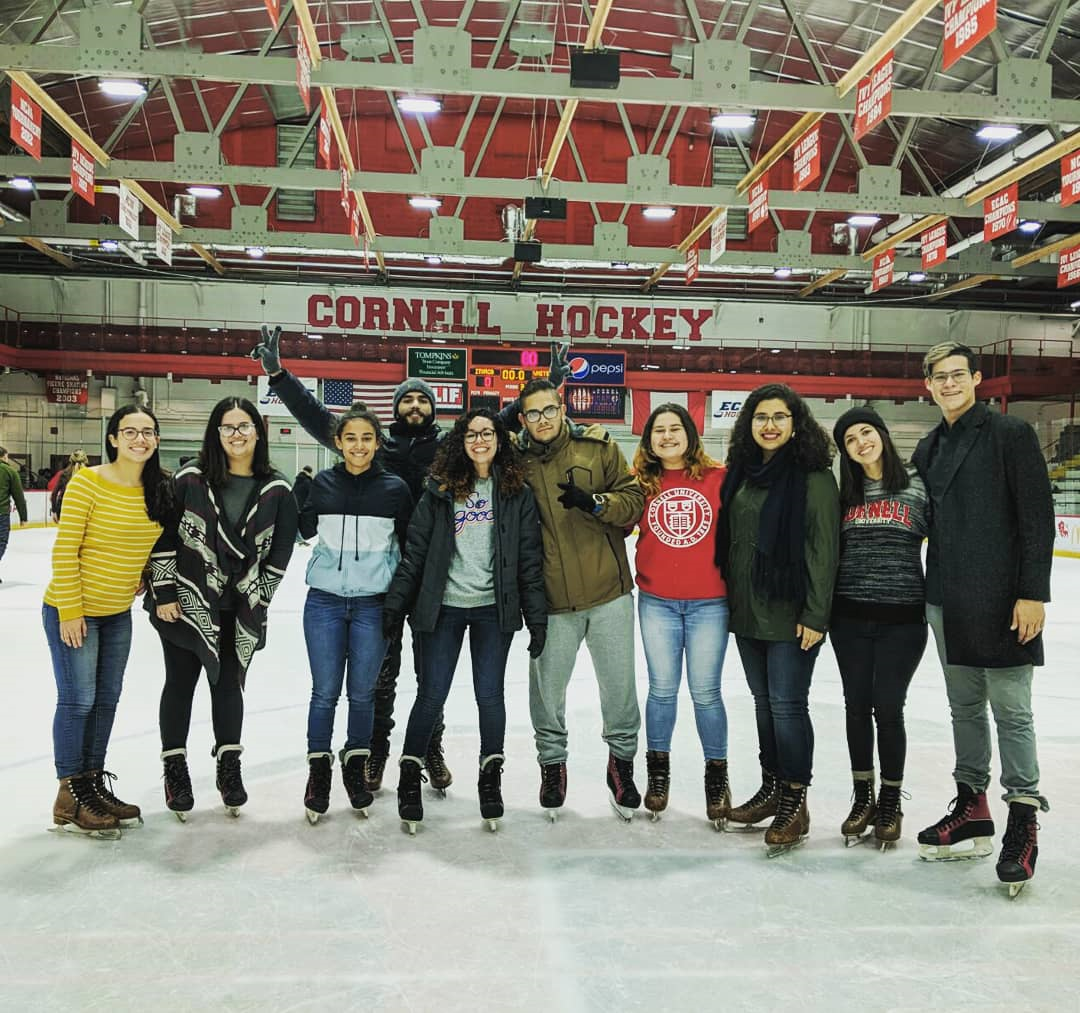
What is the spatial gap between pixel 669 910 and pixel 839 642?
1159 millimetres

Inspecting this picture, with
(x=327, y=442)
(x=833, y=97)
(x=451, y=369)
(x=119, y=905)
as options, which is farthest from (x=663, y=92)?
(x=451, y=369)


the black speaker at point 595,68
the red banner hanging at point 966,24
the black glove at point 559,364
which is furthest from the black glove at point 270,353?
the black speaker at point 595,68

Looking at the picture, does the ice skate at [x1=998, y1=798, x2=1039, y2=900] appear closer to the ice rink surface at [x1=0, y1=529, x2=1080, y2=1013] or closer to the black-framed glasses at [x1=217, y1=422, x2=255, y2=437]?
the ice rink surface at [x1=0, y1=529, x2=1080, y2=1013]

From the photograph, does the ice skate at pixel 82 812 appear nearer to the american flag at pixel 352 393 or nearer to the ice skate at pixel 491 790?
the ice skate at pixel 491 790

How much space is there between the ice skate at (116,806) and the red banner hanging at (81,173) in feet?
30.9

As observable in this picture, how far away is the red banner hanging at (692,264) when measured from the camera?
1623 cm

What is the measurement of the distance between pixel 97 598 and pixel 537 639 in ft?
5.28

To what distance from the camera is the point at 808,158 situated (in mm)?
10320

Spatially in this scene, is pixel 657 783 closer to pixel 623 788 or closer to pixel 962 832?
pixel 623 788

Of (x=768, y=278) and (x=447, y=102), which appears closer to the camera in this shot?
(x=447, y=102)

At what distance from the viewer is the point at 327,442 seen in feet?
12.7

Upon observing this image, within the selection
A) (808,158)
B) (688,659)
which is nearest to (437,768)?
(688,659)

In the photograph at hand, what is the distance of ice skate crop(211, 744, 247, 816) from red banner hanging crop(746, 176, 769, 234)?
1081 centimetres

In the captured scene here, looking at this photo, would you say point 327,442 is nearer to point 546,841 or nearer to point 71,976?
point 546,841
